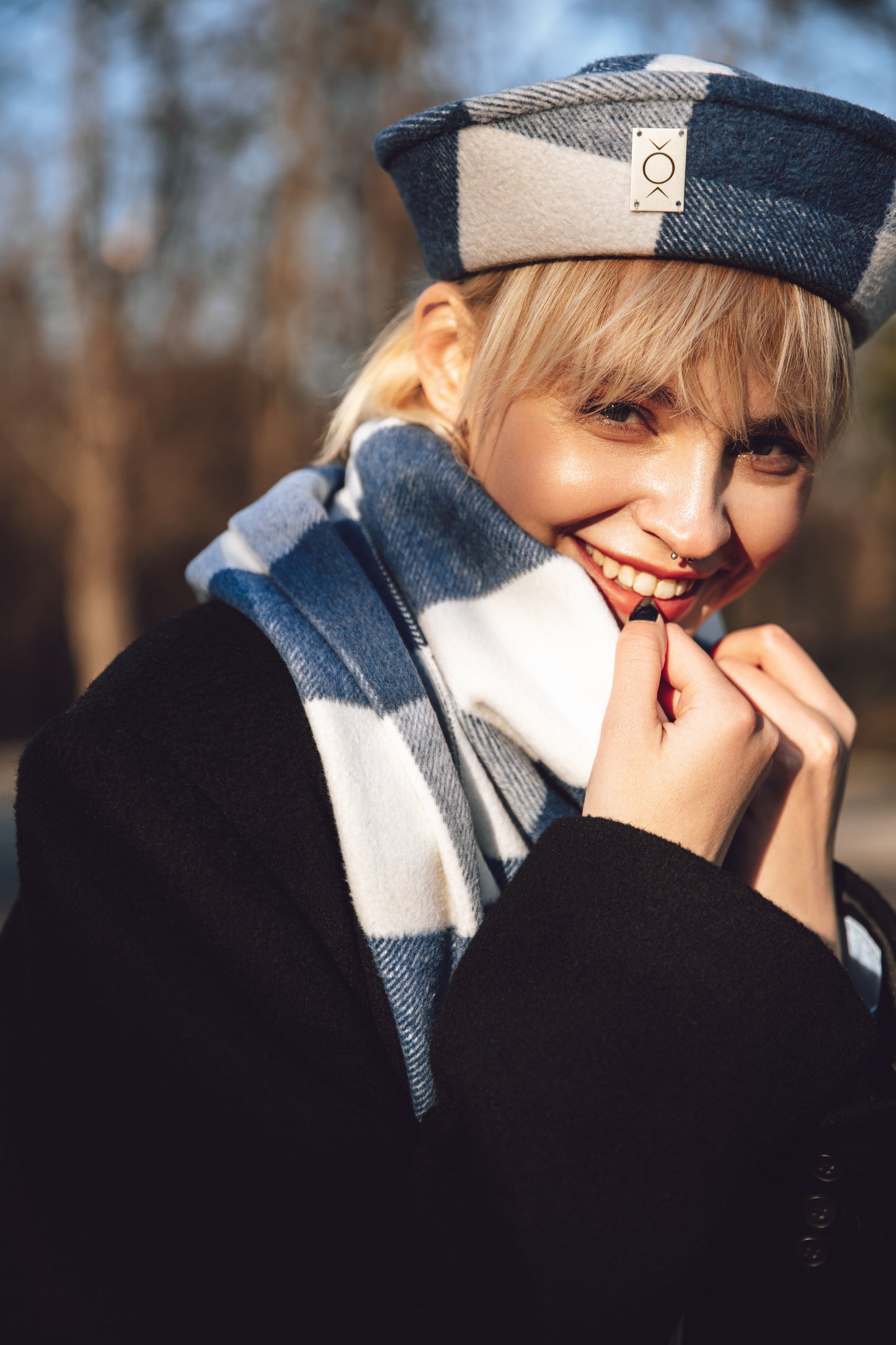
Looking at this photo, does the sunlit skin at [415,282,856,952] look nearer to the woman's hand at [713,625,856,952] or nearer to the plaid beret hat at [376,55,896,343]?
the woman's hand at [713,625,856,952]

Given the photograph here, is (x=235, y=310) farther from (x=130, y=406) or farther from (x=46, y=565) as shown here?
(x=46, y=565)

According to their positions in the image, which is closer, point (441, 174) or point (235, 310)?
point (441, 174)

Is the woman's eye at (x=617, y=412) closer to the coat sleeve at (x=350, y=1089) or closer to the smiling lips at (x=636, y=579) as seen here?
the smiling lips at (x=636, y=579)

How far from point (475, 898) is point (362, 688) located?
0.90 ft

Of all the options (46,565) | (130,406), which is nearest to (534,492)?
(130,406)

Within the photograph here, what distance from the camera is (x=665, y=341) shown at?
124 cm

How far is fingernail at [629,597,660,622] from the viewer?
1357 mm

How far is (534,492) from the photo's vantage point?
4.49 ft

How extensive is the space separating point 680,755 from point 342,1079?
50cm

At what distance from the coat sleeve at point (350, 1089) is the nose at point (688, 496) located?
1.30ft

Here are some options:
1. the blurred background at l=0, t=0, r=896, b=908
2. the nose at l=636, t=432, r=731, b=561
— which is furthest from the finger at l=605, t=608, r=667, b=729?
the blurred background at l=0, t=0, r=896, b=908

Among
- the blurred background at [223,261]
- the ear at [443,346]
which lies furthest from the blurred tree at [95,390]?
the ear at [443,346]

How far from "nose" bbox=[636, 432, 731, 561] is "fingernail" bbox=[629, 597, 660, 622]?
0.28 feet

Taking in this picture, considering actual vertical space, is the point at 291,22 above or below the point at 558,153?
above
